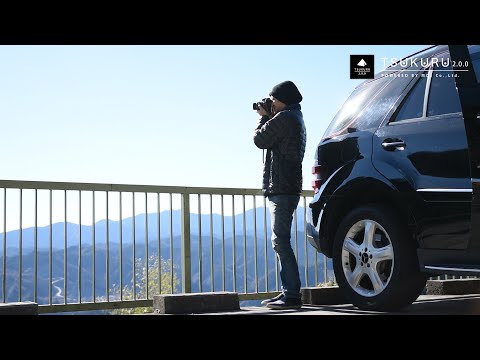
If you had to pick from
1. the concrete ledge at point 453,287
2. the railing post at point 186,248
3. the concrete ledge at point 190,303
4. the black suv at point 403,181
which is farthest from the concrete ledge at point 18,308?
the concrete ledge at point 453,287

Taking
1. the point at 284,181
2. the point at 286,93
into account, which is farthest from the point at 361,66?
the point at 284,181

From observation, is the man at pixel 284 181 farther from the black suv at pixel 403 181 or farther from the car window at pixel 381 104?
the car window at pixel 381 104

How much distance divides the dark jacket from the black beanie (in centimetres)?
14

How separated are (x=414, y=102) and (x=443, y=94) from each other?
31cm

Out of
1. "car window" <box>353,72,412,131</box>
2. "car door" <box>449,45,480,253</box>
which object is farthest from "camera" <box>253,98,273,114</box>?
"car door" <box>449,45,480,253</box>

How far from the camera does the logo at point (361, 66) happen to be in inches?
287

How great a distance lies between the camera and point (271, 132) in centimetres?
746

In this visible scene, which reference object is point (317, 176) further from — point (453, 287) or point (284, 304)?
point (453, 287)

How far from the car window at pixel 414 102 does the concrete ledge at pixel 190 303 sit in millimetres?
2499

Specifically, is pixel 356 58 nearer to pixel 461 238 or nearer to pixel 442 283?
pixel 461 238

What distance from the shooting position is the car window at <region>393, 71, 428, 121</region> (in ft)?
20.4
